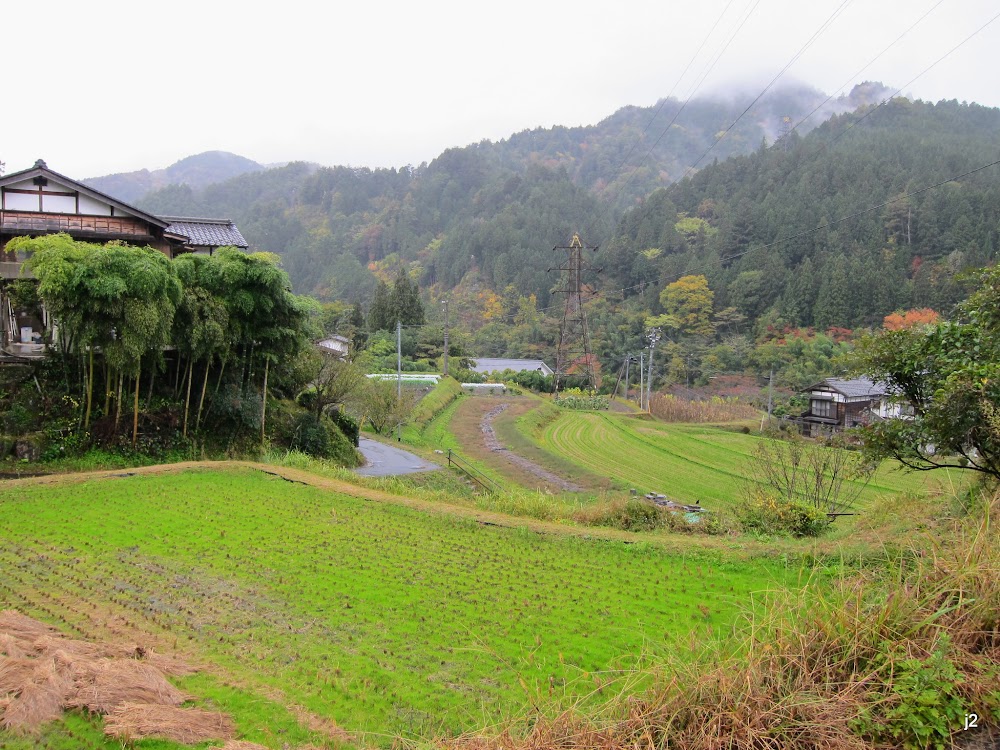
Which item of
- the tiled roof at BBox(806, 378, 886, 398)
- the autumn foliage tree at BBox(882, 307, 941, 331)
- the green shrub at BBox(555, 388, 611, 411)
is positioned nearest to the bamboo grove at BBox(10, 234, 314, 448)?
the green shrub at BBox(555, 388, 611, 411)

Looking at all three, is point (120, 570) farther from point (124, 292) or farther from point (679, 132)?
point (679, 132)

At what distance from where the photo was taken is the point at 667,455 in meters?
26.1

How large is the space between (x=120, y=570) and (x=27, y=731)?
4.03m

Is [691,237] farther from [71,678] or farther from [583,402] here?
[71,678]

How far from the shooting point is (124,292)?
1226cm

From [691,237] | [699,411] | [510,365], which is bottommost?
[699,411]

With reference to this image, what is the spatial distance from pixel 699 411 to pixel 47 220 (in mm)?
31588

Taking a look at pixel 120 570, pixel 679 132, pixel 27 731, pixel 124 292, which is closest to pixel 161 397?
pixel 124 292

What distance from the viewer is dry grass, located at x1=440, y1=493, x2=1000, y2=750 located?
9.65ft

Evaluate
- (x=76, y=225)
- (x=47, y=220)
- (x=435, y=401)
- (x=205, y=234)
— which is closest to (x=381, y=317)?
(x=435, y=401)

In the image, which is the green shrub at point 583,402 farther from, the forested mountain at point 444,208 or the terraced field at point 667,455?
the forested mountain at point 444,208

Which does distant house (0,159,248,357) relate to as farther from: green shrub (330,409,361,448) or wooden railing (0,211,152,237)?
green shrub (330,409,361,448)

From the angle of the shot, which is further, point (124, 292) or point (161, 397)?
point (161, 397)

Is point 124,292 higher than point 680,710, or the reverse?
point 124,292
